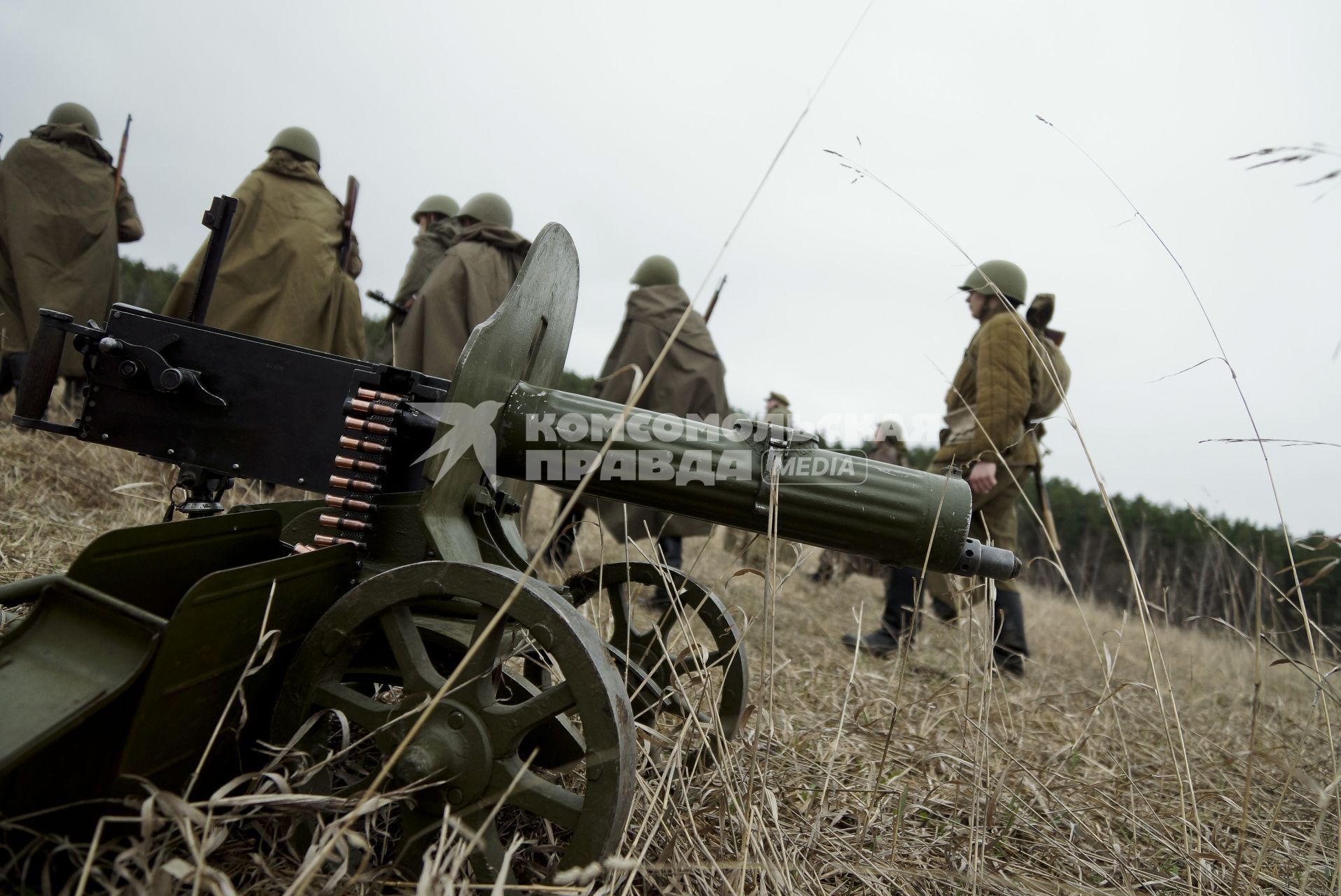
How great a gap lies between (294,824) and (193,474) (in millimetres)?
988

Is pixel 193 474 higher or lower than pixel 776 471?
lower

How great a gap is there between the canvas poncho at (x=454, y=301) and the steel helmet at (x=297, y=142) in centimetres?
119

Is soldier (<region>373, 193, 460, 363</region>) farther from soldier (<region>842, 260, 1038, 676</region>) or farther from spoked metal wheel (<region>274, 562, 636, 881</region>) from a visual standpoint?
spoked metal wheel (<region>274, 562, 636, 881</region>)

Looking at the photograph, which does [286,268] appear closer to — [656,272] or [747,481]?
[656,272]

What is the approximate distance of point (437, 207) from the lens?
6.93 meters

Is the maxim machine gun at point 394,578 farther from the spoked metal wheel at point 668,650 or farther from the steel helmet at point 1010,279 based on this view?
the steel helmet at point 1010,279

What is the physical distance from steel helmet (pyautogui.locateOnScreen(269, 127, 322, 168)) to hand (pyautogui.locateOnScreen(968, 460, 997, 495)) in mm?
4633

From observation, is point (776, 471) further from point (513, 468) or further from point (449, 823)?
point (449, 823)

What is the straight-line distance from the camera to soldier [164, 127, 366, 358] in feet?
16.0

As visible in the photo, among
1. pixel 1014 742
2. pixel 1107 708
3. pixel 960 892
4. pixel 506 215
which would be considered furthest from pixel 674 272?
pixel 960 892

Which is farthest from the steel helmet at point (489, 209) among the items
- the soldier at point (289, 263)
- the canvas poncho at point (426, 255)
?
the soldier at point (289, 263)

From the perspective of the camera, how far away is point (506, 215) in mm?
5762

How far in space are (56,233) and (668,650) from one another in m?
6.02

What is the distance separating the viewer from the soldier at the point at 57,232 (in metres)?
5.68
